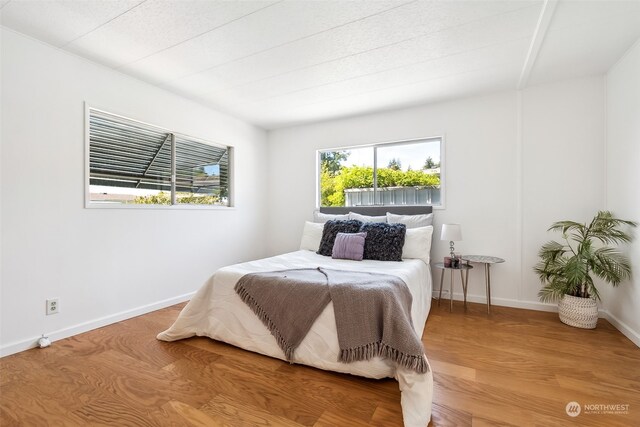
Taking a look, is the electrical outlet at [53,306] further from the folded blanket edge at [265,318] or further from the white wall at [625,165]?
the white wall at [625,165]

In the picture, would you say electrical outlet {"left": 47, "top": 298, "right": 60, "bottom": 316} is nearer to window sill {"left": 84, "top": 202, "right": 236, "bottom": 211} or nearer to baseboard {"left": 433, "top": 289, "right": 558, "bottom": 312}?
window sill {"left": 84, "top": 202, "right": 236, "bottom": 211}

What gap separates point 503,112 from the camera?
323cm

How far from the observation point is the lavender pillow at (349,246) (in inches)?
120

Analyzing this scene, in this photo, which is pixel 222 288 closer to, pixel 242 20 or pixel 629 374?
pixel 242 20

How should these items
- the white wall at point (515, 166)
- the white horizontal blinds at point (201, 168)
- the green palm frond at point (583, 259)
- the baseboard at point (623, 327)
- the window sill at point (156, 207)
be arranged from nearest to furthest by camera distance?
the baseboard at point (623, 327)
the green palm frond at point (583, 259)
the window sill at point (156, 207)
the white wall at point (515, 166)
the white horizontal blinds at point (201, 168)

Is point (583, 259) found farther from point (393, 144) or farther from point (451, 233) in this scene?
point (393, 144)

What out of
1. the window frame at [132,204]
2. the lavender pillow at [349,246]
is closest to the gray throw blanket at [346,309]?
the lavender pillow at [349,246]

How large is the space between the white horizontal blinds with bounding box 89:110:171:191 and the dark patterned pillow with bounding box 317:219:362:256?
1879mm

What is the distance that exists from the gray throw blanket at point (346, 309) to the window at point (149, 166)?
1.71 metres

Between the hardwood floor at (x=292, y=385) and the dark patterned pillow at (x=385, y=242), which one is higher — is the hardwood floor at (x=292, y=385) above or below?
below

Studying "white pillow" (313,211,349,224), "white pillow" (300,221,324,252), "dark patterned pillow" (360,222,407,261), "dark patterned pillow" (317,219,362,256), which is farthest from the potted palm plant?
"white pillow" (300,221,324,252)

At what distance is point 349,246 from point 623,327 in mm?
2402

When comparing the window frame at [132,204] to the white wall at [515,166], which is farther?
the white wall at [515,166]

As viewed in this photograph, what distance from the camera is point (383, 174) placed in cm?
396
